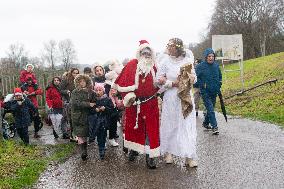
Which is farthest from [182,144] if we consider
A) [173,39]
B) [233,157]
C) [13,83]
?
[13,83]

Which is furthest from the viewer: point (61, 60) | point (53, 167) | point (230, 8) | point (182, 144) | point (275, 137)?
point (61, 60)

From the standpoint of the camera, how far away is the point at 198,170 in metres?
7.75

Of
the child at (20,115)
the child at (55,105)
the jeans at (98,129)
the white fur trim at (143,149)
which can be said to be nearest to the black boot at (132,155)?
the white fur trim at (143,149)

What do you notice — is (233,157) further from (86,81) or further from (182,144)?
(86,81)

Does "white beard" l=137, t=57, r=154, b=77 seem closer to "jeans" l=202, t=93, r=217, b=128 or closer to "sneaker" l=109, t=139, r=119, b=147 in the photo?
"sneaker" l=109, t=139, r=119, b=147

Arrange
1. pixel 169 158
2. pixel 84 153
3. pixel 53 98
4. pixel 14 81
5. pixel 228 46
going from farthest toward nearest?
pixel 228 46 → pixel 14 81 → pixel 53 98 → pixel 84 153 → pixel 169 158

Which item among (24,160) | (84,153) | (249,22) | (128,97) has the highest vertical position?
(249,22)

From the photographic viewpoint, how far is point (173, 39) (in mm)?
8461

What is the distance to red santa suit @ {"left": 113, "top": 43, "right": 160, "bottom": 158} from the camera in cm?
841

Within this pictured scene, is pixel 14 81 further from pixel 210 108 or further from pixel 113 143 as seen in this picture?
pixel 210 108

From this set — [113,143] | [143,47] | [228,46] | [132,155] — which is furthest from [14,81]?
[228,46]

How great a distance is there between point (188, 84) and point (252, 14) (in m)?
54.2

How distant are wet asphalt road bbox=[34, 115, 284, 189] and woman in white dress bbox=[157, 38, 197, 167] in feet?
1.13

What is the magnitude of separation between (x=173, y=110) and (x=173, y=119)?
0.15m
